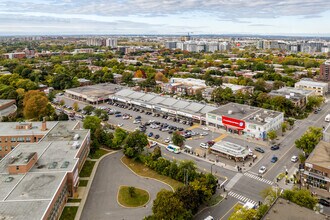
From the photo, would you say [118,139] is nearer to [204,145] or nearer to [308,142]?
[204,145]

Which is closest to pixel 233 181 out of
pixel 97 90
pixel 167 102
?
pixel 167 102

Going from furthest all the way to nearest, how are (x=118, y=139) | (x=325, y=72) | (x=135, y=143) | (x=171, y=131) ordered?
(x=325, y=72) → (x=171, y=131) → (x=118, y=139) → (x=135, y=143)

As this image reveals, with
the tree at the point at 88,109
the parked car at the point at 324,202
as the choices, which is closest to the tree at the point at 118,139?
the tree at the point at 88,109

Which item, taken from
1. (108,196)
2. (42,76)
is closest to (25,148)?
(108,196)

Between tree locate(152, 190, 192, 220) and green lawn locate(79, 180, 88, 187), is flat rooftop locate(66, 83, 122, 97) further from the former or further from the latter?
tree locate(152, 190, 192, 220)

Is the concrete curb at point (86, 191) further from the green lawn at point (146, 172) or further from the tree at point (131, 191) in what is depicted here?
the tree at point (131, 191)
